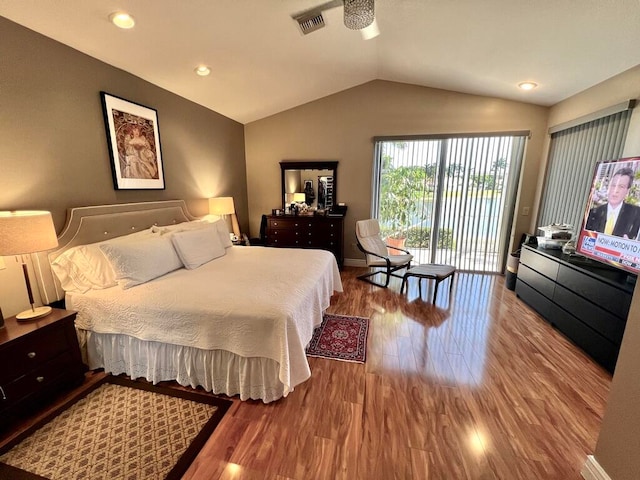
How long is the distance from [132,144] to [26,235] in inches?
57.2

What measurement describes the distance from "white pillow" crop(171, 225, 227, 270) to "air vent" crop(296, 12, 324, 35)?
2.18 m

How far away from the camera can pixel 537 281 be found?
3080 mm

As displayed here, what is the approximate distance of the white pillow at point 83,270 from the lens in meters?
2.07

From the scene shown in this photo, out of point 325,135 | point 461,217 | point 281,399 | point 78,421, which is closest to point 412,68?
point 325,135

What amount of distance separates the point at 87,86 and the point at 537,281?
4.90 metres

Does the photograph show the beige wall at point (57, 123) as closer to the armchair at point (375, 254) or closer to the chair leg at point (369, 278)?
the armchair at point (375, 254)

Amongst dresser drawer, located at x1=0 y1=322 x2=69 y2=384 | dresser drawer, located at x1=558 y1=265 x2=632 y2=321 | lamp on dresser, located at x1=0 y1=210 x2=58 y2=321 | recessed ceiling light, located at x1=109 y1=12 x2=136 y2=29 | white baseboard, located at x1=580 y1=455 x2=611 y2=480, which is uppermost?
recessed ceiling light, located at x1=109 y1=12 x2=136 y2=29

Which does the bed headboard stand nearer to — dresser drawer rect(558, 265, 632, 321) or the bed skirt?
the bed skirt

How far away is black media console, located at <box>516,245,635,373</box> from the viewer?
2084 millimetres

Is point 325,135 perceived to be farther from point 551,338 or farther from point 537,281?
point 551,338

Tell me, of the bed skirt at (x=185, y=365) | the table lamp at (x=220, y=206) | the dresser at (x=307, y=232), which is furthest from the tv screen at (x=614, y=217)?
the table lamp at (x=220, y=206)

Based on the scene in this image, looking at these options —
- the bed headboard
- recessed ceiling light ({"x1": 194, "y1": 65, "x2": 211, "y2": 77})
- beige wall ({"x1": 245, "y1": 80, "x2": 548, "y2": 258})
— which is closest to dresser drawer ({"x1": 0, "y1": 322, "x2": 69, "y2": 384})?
the bed headboard

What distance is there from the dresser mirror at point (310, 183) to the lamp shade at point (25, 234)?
3396mm

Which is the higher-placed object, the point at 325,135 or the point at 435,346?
the point at 325,135
